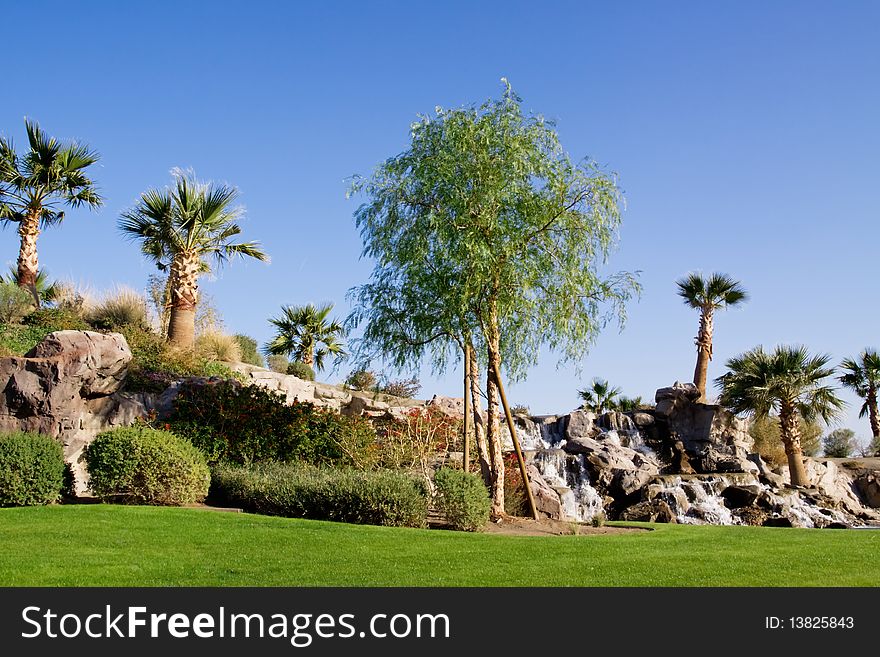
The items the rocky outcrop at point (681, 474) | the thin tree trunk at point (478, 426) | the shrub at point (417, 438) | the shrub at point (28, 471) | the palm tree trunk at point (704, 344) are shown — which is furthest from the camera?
the palm tree trunk at point (704, 344)

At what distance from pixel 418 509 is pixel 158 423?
8465 millimetres

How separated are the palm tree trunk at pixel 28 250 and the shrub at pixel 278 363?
386 inches

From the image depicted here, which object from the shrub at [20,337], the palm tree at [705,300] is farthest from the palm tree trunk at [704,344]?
the shrub at [20,337]

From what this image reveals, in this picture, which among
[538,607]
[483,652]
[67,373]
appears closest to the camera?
[483,652]

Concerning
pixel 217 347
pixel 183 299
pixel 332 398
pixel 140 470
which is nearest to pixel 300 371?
pixel 217 347

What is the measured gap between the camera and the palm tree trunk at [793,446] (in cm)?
2622

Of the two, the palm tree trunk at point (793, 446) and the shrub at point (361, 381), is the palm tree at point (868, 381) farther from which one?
the shrub at point (361, 381)

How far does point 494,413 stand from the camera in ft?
51.5

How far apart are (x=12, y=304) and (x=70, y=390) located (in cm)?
834

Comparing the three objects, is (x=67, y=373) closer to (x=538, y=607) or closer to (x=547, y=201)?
(x=547, y=201)

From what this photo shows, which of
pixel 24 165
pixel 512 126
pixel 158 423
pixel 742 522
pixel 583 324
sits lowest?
pixel 742 522

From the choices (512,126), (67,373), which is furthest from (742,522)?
(67,373)

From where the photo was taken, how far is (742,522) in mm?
20938

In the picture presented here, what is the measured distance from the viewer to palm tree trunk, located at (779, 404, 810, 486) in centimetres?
2622
